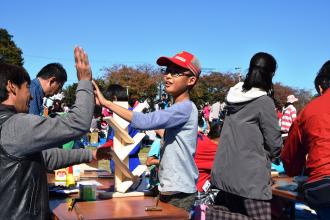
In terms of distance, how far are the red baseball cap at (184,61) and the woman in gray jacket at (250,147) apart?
0.44 metres

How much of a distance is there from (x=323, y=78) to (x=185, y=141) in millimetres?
1130

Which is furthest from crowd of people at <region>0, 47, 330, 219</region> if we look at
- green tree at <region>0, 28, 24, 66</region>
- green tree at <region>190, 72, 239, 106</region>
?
green tree at <region>190, 72, 239, 106</region>

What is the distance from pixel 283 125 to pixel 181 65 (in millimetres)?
7597

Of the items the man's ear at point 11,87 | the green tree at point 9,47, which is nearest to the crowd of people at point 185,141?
the man's ear at point 11,87

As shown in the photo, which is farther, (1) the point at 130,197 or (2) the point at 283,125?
(2) the point at 283,125

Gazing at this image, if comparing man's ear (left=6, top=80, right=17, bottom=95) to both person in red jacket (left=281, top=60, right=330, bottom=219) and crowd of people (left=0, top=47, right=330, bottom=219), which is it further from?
person in red jacket (left=281, top=60, right=330, bottom=219)

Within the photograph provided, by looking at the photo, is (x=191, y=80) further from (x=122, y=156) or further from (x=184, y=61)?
(x=122, y=156)

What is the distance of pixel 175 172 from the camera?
2471mm

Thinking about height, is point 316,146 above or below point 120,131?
below

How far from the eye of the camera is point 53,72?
3871 mm

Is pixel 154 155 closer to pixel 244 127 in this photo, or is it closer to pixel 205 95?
pixel 244 127

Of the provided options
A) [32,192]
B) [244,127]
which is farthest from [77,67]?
[244,127]

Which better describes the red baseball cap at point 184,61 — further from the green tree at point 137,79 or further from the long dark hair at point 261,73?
the green tree at point 137,79

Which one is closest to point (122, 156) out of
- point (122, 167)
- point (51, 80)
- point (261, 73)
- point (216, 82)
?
point (122, 167)
